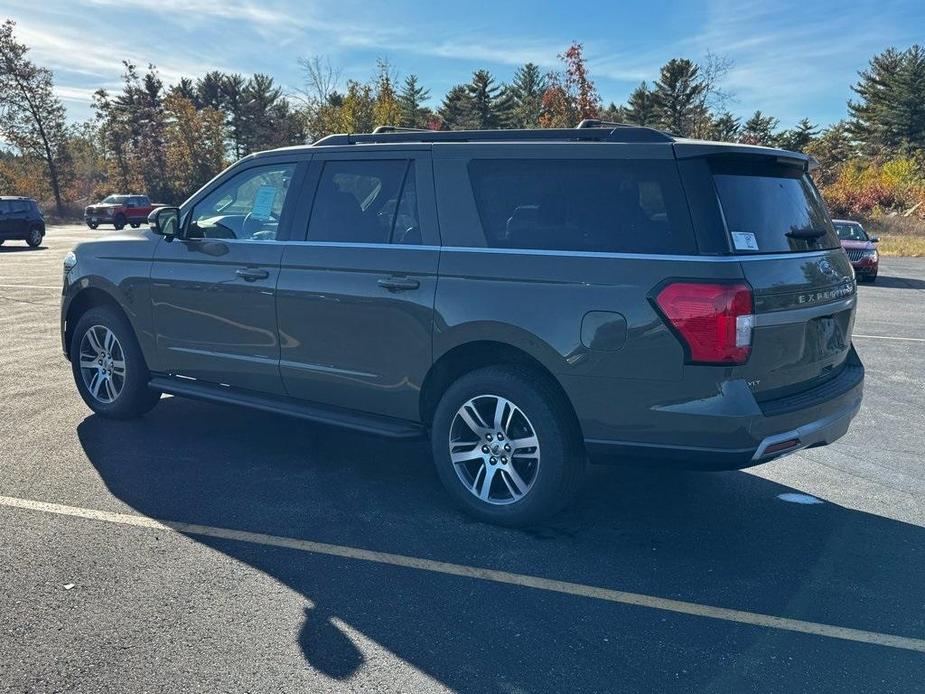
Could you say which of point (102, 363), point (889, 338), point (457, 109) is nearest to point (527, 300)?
point (102, 363)

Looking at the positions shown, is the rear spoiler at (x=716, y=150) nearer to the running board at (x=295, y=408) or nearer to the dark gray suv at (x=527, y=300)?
the dark gray suv at (x=527, y=300)

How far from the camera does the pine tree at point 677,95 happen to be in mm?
54125

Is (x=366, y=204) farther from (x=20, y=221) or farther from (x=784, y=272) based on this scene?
(x=20, y=221)

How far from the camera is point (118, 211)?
1571 inches

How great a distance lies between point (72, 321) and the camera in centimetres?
611

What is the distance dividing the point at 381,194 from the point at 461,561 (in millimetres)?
2131

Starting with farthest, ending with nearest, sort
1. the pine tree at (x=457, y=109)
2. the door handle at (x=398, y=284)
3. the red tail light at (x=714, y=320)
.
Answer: the pine tree at (x=457, y=109)
the door handle at (x=398, y=284)
the red tail light at (x=714, y=320)

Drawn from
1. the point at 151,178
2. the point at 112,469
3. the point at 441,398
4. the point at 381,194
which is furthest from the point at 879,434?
the point at 151,178

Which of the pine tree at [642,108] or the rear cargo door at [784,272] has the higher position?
the pine tree at [642,108]

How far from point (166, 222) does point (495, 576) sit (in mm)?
3405

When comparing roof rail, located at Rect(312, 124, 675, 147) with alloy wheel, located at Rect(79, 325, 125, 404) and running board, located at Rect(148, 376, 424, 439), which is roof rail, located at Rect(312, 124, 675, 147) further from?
alloy wheel, located at Rect(79, 325, 125, 404)

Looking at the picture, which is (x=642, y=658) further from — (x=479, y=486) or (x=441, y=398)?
(x=441, y=398)

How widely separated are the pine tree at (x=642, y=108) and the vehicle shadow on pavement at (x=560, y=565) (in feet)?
188

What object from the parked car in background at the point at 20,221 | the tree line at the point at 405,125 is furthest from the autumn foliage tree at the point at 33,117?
the parked car in background at the point at 20,221
